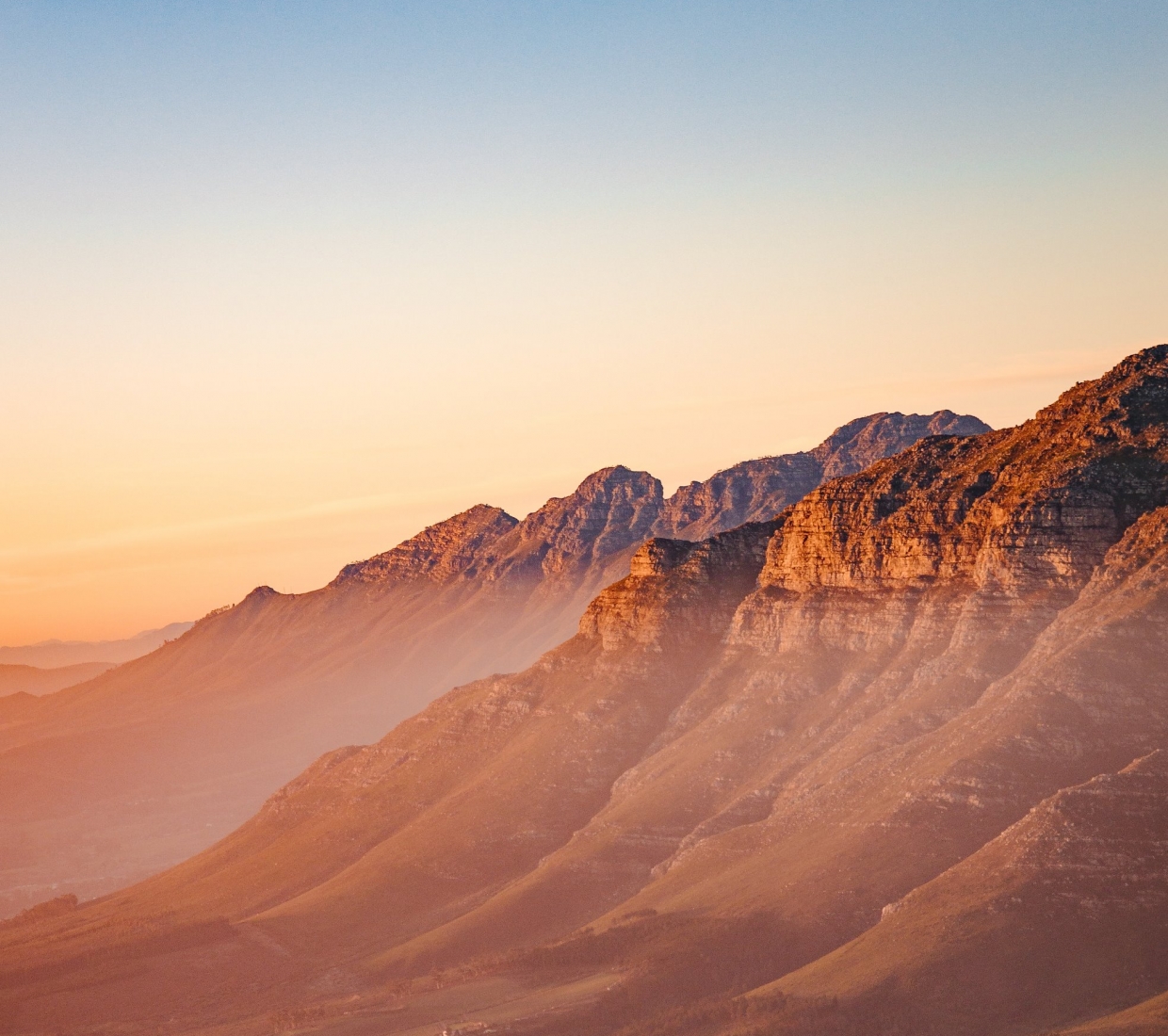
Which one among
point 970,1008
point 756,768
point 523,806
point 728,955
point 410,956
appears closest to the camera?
point 970,1008

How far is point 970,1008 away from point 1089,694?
1658 inches

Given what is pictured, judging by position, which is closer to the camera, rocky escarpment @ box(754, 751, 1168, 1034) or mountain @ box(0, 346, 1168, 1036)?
rocky escarpment @ box(754, 751, 1168, 1034)

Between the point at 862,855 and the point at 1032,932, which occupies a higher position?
the point at 862,855

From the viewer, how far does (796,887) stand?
14538 centimetres

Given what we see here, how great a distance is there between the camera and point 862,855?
145000 mm

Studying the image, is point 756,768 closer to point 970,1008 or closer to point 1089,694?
point 1089,694

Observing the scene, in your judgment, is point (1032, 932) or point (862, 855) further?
point (862, 855)

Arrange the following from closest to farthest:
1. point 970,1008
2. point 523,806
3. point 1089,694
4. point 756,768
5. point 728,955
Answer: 1. point 970,1008
2. point 728,955
3. point 1089,694
4. point 756,768
5. point 523,806

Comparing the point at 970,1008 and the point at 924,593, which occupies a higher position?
the point at 924,593

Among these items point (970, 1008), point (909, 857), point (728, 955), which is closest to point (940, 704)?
point (909, 857)

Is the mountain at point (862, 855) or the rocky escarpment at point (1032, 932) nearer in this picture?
the rocky escarpment at point (1032, 932)

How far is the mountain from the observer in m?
124

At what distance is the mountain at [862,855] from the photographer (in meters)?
124

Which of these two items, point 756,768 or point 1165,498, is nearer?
point 1165,498
